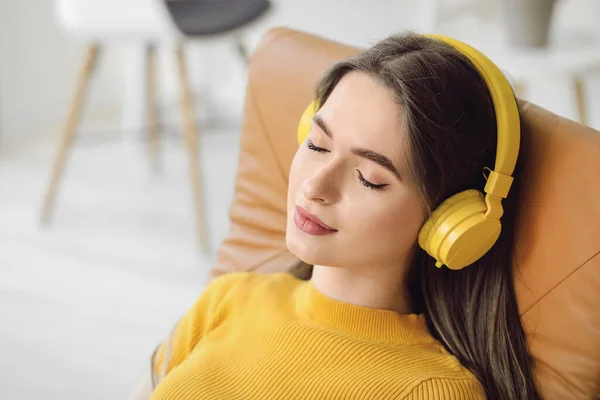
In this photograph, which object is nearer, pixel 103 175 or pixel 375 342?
pixel 375 342

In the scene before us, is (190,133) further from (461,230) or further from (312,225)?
(461,230)

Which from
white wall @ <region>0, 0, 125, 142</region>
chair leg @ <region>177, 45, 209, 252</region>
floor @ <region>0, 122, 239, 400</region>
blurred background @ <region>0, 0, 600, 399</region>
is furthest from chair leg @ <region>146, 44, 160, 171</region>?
white wall @ <region>0, 0, 125, 142</region>

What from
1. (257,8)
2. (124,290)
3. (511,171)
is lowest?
(124,290)

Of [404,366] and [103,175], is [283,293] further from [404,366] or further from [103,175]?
[103,175]

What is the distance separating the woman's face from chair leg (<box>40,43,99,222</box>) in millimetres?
1542

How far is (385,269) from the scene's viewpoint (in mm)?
1037

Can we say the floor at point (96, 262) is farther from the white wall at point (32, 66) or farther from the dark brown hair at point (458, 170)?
the dark brown hair at point (458, 170)

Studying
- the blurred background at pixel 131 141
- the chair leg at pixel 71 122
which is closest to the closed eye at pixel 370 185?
the blurred background at pixel 131 141

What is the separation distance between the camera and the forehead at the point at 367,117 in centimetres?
92

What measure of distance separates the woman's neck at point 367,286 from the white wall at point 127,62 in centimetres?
190

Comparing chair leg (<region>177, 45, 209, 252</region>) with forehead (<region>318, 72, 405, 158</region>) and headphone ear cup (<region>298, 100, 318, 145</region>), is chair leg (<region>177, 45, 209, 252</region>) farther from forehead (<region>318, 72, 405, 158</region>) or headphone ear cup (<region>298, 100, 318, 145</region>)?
forehead (<region>318, 72, 405, 158</region>)

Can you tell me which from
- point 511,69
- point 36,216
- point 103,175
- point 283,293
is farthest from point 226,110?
point 283,293

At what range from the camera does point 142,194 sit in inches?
111

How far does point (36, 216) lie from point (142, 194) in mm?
406
